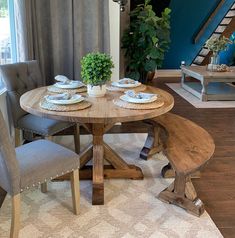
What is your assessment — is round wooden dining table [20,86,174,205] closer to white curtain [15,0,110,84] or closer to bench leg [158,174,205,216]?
bench leg [158,174,205,216]

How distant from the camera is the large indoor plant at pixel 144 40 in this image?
18.2ft

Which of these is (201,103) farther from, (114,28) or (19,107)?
(19,107)

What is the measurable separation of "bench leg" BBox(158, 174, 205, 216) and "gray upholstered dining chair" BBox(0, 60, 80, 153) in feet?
3.45

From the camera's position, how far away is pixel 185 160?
7.06 ft

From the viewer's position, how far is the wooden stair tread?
211cm

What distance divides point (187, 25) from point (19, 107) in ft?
19.9

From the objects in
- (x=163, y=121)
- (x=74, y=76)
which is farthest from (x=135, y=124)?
(x=163, y=121)

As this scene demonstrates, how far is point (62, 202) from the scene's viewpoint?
232 centimetres

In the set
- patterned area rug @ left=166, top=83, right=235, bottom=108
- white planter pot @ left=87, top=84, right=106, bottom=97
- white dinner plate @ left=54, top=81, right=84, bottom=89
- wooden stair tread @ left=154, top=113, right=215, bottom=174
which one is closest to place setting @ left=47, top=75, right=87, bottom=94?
white dinner plate @ left=54, top=81, right=84, bottom=89

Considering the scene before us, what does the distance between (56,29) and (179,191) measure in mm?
2326

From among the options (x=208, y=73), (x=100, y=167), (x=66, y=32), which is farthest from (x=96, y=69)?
(x=208, y=73)

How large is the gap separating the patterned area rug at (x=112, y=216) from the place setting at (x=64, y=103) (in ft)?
2.32

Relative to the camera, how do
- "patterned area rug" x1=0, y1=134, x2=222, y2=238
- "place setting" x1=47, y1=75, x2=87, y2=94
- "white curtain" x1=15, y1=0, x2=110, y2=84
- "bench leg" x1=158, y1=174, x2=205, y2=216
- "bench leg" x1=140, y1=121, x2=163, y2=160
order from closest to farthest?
1. "patterned area rug" x1=0, y1=134, x2=222, y2=238
2. "bench leg" x1=158, y1=174, x2=205, y2=216
3. "place setting" x1=47, y1=75, x2=87, y2=94
4. "bench leg" x1=140, y1=121, x2=163, y2=160
5. "white curtain" x1=15, y1=0, x2=110, y2=84

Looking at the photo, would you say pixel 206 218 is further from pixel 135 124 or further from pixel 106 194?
pixel 135 124
